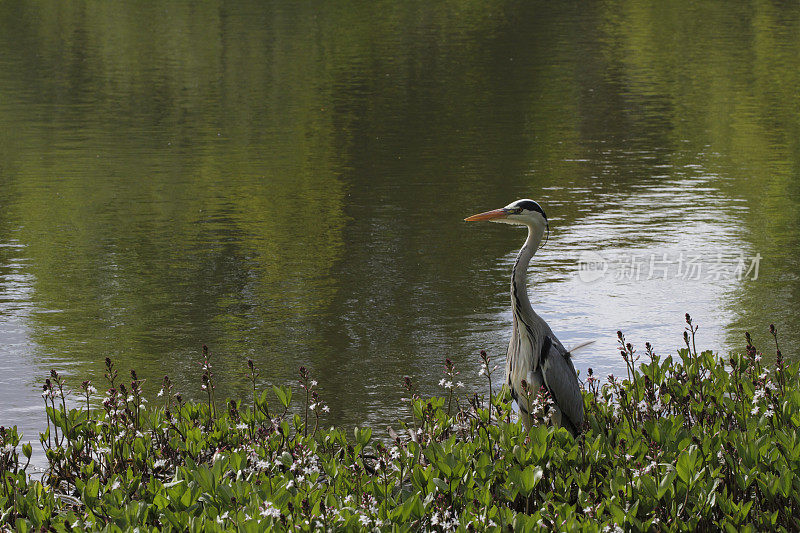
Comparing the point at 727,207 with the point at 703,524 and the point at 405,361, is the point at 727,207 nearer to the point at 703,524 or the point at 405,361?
the point at 405,361

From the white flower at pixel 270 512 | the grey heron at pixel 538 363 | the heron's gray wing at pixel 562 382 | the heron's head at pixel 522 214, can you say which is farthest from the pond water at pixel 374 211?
A: the white flower at pixel 270 512

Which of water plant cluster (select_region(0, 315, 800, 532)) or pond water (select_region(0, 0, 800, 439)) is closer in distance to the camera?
water plant cluster (select_region(0, 315, 800, 532))

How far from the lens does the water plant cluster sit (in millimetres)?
5223

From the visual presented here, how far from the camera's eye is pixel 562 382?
6.74 metres

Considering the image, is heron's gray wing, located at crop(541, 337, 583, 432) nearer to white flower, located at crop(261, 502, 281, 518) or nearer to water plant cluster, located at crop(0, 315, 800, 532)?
water plant cluster, located at crop(0, 315, 800, 532)

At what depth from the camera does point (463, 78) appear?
1289 inches

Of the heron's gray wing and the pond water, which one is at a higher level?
the heron's gray wing

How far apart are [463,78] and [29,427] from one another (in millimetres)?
25966

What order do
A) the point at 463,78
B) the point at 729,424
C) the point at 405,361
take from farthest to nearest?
the point at 463,78 < the point at 405,361 < the point at 729,424

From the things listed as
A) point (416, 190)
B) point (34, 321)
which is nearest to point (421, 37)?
point (416, 190)

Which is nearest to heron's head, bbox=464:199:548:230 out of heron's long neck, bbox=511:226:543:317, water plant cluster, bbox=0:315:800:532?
heron's long neck, bbox=511:226:543:317

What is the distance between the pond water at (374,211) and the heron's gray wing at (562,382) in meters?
1.98

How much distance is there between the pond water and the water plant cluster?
188cm

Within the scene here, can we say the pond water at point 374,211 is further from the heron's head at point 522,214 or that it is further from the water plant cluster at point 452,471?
the heron's head at point 522,214
